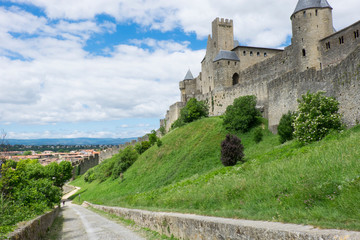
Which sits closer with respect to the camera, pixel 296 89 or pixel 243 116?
pixel 296 89

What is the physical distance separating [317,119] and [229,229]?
577 inches

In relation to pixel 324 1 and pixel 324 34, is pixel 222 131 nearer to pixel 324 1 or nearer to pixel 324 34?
pixel 324 34

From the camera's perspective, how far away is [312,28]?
101 ft

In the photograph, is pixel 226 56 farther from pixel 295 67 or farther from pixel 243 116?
pixel 243 116

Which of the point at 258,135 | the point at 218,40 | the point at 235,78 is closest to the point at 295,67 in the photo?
the point at 258,135

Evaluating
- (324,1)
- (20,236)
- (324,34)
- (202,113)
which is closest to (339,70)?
(324,34)

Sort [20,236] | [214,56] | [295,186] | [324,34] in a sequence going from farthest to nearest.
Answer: [214,56] → [324,34] → [295,186] → [20,236]

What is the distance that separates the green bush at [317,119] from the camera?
59.5ft

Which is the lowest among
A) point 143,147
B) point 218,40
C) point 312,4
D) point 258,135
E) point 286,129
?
point 143,147

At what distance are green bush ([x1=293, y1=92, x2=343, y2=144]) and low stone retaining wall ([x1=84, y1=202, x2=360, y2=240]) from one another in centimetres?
1231

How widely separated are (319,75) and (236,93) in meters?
20.0

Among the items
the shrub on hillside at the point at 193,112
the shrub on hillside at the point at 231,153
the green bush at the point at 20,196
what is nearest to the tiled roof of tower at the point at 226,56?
the shrub on hillside at the point at 193,112

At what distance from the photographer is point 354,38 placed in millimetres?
26969

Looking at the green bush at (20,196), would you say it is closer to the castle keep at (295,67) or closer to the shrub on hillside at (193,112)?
the castle keep at (295,67)
